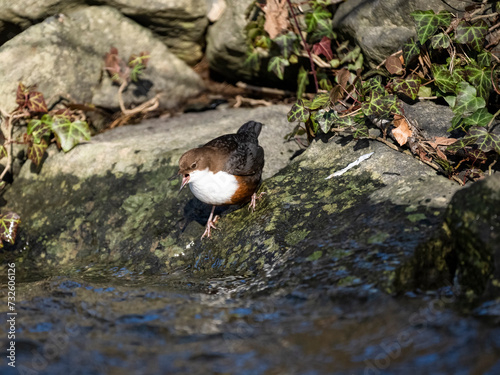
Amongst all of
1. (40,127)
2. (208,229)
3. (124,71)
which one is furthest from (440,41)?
(40,127)

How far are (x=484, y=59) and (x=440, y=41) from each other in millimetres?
359

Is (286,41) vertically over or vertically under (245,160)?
over

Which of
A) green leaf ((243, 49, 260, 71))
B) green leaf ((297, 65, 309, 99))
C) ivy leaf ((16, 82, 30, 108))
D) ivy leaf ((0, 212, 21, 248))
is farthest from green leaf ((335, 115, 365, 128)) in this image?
ivy leaf ((16, 82, 30, 108))

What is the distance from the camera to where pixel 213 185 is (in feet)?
13.3

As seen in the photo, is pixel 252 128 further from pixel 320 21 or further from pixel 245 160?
pixel 320 21

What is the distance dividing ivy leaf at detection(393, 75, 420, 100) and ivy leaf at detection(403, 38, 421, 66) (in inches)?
7.6

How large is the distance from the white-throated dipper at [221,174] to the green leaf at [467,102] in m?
1.56

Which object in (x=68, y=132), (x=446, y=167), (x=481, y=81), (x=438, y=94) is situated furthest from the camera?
(x=68, y=132)

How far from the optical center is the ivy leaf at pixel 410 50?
4.39 meters

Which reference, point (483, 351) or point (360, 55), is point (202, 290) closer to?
point (483, 351)

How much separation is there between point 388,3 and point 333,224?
2184 mm

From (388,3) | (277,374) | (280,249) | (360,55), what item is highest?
(388,3)

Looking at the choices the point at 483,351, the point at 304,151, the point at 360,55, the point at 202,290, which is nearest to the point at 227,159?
the point at 304,151

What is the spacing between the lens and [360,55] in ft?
16.4
